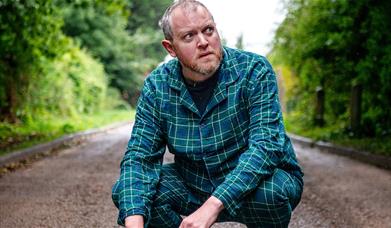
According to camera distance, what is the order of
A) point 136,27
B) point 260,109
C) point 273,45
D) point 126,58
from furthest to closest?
1. point 136,27
2. point 126,58
3. point 273,45
4. point 260,109

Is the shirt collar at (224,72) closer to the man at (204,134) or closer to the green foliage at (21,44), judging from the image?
the man at (204,134)

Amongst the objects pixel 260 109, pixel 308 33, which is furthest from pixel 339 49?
pixel 260 109

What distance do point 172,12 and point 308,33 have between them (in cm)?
927

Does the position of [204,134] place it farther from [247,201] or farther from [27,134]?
[27,134]

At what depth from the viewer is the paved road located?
4.55 m

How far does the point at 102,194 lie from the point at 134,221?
3276 millimetres

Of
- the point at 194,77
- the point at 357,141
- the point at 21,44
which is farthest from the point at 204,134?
the point at 21,44

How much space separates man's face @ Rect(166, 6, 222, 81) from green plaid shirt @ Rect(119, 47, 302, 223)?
0.11 metres

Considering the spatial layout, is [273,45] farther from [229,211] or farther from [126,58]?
[126,58]

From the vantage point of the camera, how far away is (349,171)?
287 inches

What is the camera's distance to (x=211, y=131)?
2.74m

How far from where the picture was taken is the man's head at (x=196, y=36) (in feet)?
8.82

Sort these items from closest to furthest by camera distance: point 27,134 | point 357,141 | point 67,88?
1. point 357,141
2. point 27,134
3. point 67,88

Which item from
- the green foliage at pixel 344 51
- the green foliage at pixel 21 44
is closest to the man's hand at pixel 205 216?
the green foliage at pixel 344 51
